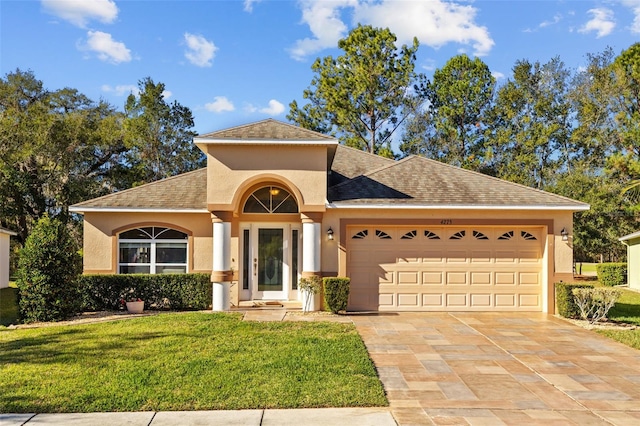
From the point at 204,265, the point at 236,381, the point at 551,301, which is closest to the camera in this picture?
the point at 236,381

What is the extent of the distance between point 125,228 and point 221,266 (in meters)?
3.65

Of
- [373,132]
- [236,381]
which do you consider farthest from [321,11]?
[373,132]

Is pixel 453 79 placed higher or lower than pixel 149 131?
higher

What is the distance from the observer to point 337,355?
8211mm

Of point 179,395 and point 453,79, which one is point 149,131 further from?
point 179,395

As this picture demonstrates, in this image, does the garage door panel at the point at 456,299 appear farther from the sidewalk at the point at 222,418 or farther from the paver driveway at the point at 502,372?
the sidewalk at the point at 222,418

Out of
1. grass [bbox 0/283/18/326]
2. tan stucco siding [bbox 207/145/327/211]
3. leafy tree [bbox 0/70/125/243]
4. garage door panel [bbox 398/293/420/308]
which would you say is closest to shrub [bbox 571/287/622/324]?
garage door panel [bbox 398/293/420/308]

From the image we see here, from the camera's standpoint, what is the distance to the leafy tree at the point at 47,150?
23953 mm

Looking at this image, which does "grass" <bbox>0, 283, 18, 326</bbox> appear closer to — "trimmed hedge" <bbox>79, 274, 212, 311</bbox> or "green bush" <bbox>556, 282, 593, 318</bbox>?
"trimmed hedge" <bbox>79, 274, 212, 311</bbox>

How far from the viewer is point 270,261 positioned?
46.4ft

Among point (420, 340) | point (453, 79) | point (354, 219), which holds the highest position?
point (453, 79)

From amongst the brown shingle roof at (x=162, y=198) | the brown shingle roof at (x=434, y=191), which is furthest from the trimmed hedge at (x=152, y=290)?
the brown shingle roof at (x=434, y=191)

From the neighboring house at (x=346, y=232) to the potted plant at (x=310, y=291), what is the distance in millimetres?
303

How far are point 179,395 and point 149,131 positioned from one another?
24.6m
